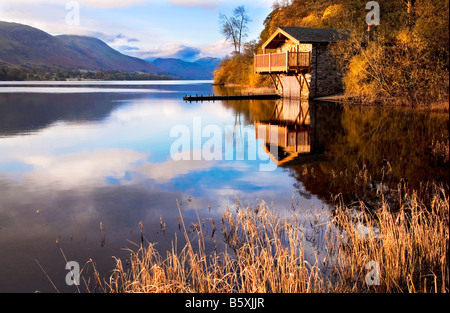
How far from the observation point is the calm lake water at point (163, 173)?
25.1 feet

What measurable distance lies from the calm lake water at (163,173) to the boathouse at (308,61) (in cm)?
1000

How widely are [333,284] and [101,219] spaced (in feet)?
17.1

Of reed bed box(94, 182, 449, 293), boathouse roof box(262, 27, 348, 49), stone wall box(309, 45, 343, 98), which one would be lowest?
reed bed box(94, 182, 449, 293)

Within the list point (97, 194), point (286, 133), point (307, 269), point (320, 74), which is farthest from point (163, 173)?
point (320, 74)

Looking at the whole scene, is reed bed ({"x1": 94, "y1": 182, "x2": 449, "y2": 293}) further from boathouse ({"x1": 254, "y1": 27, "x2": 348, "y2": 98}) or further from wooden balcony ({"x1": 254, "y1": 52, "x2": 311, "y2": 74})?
boathouse ({"x1": 254, "y1": 27, "x2": 348, "y2": 98})

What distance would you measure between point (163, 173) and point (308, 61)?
24.7m

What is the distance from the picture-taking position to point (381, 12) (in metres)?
38.3

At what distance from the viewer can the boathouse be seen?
34312mm

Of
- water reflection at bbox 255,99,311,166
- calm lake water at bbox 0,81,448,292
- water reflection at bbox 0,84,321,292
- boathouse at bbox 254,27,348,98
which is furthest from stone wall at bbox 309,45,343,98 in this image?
water reflection at bbox 0,84,321,292

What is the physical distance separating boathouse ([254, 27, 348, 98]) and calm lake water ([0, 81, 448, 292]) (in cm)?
1000

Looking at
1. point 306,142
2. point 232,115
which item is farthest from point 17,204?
point 232,115

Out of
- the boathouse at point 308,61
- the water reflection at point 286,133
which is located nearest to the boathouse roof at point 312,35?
the boathouse at point 308,61
